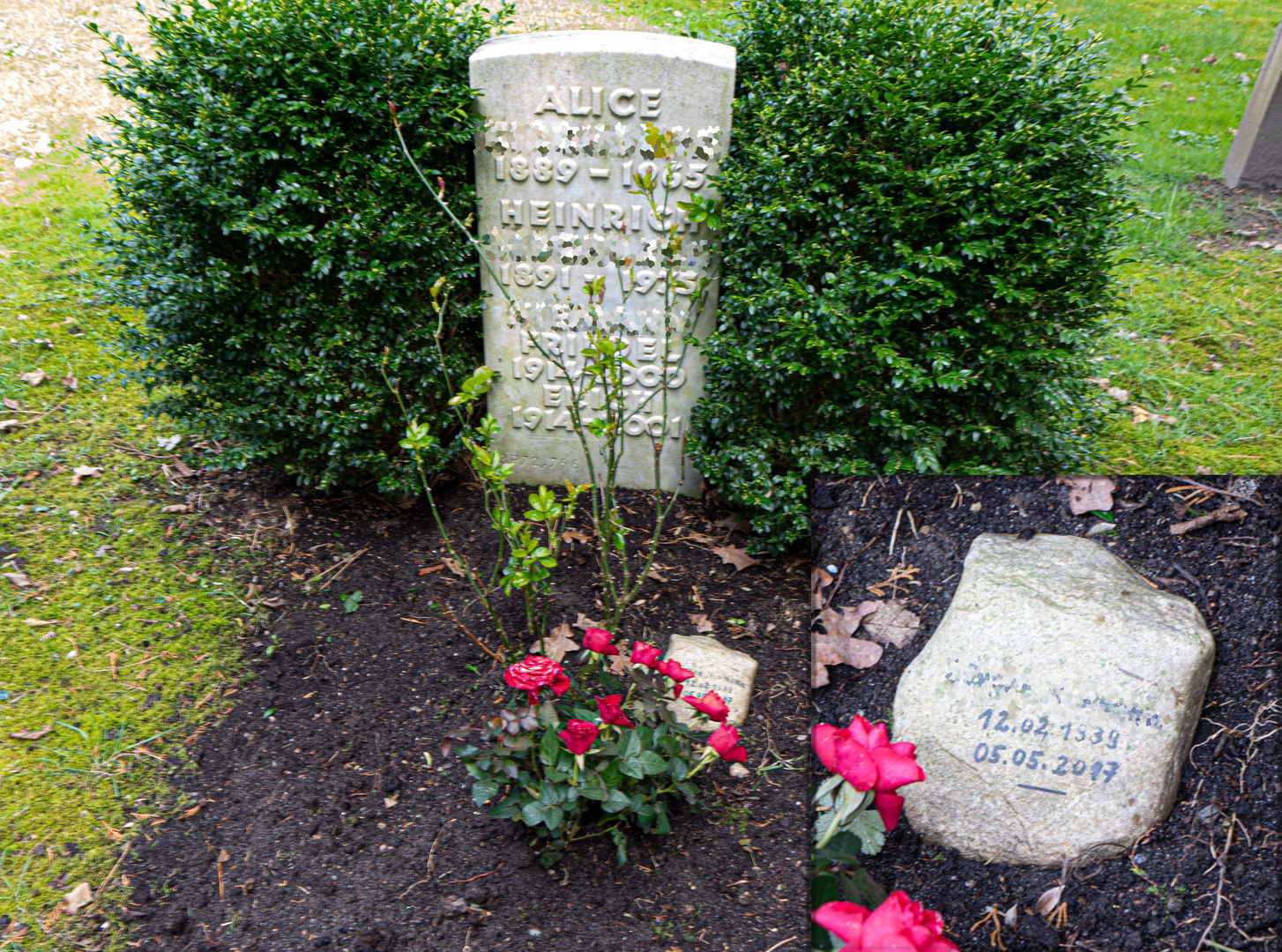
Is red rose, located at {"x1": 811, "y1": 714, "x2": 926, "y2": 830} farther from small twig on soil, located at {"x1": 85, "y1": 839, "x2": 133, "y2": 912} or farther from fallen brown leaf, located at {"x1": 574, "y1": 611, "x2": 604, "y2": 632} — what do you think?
small twig on soil, located at {"x1": 85, "y1": 839, "x2": 133, "y2": 912}

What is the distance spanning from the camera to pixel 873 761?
1.97m

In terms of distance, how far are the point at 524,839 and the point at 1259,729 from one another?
200cm

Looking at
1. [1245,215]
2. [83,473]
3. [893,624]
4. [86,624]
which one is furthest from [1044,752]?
[1245,215]

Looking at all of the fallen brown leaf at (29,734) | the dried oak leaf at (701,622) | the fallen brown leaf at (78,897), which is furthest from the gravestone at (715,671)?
the fallen brown leaf at (29,734)

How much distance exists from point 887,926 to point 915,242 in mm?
2239

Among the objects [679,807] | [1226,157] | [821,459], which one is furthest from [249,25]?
[1226,157]

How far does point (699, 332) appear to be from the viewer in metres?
3.56

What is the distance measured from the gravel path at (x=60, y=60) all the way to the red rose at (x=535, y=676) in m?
5.57

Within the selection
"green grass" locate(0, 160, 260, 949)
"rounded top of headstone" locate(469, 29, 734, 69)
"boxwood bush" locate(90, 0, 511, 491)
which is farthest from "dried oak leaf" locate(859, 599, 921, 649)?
"green grass" locate(0, 160, 260, 949)

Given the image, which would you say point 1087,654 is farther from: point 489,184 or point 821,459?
point 489,184

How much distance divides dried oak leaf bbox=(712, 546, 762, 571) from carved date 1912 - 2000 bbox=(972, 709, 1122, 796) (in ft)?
4.34

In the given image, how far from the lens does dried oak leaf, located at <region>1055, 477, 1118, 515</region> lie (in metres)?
2.51

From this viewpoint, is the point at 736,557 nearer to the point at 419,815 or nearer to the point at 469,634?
the point at 469,634

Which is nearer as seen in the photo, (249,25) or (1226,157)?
(249,25)
